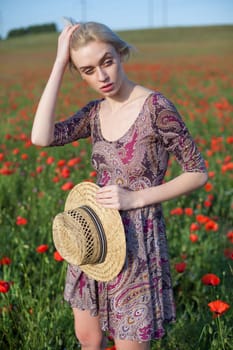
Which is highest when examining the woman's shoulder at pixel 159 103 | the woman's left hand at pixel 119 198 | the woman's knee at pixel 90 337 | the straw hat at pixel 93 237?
the woman's shoulder at pixel 159 103

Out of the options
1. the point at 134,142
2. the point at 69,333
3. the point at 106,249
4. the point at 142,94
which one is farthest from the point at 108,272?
the point at 69,333

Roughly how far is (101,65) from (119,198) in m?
0.43

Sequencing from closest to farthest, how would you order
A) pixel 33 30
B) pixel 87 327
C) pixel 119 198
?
1. pixel 119 198
2. pixel 87 327
3. pixel 33 30

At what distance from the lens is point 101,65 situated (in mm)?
1804

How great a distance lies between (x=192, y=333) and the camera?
8.12ft

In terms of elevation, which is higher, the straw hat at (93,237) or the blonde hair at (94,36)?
the blonde hair at (94,36)

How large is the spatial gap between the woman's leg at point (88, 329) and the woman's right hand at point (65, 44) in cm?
87

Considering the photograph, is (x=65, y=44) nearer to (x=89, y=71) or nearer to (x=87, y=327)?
(x=89, y=71)

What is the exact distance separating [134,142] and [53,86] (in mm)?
360

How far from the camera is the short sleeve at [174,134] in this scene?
1774mm

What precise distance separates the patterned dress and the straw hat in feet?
0.17

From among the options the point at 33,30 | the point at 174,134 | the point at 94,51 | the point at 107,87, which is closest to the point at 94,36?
the point at 94,51

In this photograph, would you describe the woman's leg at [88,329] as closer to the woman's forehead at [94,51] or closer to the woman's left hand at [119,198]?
the woman's left hand at [119,198]

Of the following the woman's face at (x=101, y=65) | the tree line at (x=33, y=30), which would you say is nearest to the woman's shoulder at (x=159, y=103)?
the woman's face at (x=101, y=65)
